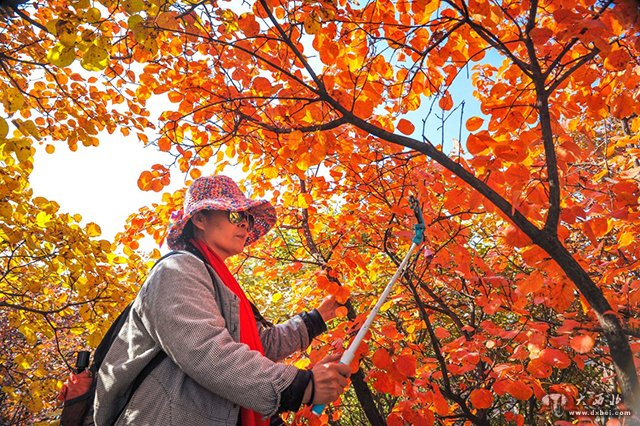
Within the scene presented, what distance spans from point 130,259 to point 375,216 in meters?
2.43

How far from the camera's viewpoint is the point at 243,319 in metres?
1.60

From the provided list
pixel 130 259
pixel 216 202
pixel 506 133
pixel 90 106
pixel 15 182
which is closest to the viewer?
pixel 216 202

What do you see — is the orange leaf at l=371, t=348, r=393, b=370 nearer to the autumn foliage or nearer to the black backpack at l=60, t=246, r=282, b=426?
the autumn foliage

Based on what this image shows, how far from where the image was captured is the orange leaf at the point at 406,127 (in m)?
2.10

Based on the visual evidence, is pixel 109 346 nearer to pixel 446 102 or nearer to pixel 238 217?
pixel 238 217

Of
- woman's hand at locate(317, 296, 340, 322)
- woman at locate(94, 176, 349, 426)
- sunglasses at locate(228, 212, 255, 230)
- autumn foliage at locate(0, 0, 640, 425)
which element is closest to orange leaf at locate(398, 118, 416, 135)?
autumn foliage at locate(0, 0, 640, 425)

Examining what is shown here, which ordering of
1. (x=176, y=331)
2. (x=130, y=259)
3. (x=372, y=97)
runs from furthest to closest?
(x=130, y=259)
(x=372, y=97)
(x=176, y=331)

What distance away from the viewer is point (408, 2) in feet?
7.47

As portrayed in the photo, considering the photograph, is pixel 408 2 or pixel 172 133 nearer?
pixel 408 2

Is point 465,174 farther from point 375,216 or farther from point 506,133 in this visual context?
point 375,216

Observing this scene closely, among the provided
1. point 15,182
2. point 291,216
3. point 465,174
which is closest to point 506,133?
point 465,174

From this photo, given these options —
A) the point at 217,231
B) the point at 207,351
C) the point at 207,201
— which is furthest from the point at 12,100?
the point at 207,351

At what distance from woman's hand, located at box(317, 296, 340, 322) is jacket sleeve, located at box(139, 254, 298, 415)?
108cm

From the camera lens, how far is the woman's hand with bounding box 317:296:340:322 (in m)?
2.38
